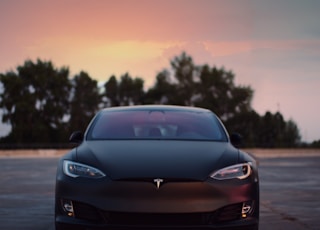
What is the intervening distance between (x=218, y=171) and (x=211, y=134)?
1274mm

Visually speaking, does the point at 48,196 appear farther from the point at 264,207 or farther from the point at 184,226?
the point at 184,226

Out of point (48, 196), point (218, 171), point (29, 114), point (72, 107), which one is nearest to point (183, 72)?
point (72, 107)

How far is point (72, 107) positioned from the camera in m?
98.4

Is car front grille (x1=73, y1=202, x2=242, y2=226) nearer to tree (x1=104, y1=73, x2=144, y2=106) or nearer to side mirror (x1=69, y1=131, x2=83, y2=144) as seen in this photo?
side mirror (x1=69, y1=131, x2=83, y2=144)

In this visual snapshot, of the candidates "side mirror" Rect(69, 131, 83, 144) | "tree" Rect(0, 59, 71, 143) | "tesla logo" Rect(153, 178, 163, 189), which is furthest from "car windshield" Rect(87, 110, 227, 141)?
"tree" Rect(0, 59, 71, 143)

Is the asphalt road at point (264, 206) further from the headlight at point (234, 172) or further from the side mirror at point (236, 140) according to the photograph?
the headlight at point (234, 172)

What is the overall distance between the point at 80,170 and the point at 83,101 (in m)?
94.0

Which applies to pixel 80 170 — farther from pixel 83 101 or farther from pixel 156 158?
pixel 83 101

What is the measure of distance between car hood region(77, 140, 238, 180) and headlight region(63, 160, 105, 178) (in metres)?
0.05

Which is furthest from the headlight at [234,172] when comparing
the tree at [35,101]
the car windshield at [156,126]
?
the tree at [35,101]

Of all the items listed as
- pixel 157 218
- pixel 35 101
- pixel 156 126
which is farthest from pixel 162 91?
pixel 157 218

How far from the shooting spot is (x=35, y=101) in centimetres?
9325

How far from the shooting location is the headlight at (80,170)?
18.7 ft

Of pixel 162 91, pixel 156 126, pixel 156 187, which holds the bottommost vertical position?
pixel 162 91
